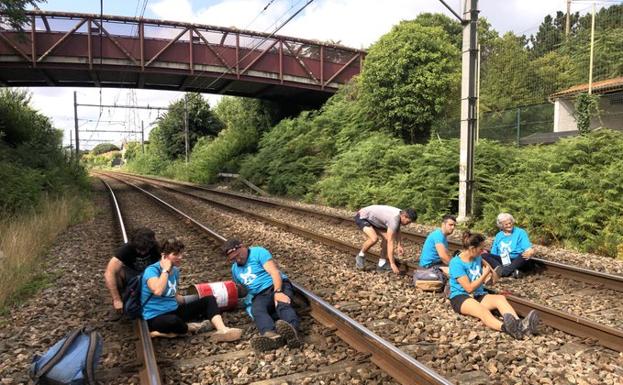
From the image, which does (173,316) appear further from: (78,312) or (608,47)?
(608,47)

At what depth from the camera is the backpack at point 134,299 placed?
5.27 meters

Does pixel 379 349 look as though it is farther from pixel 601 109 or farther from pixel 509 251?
pixel 601 109

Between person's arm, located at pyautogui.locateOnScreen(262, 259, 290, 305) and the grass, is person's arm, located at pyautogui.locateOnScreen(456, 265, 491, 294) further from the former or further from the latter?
the grass

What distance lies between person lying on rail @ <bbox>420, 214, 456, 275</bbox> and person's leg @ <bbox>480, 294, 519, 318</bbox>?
4.17ft

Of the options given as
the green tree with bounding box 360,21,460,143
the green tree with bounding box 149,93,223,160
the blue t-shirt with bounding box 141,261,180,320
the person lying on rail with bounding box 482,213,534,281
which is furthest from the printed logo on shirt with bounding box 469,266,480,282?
the green tree with bounding box 149,93,223,160

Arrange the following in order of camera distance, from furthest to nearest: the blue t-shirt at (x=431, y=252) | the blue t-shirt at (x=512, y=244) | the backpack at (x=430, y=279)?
the blue t-shirt at (x=512, y=244)
the blue t-shirt at (x=431, y=252)
the backpack at (x=430, y=279)

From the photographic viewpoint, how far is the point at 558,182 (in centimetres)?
1077

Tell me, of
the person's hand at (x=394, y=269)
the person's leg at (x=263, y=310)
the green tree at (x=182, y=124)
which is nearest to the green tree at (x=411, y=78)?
the person's hand at (x=394, y=269)

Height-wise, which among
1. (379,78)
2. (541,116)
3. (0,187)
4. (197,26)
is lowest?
(0,187)

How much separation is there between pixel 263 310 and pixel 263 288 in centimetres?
34

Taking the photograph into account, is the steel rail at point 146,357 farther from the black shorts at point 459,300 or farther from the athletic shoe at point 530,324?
the athletic shoe at point 530,324

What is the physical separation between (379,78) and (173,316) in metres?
17.1

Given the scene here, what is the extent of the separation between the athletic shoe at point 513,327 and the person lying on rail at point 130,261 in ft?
12.8

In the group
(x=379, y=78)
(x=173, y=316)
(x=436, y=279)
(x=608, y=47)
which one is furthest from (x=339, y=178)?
(x=608, y=47)
